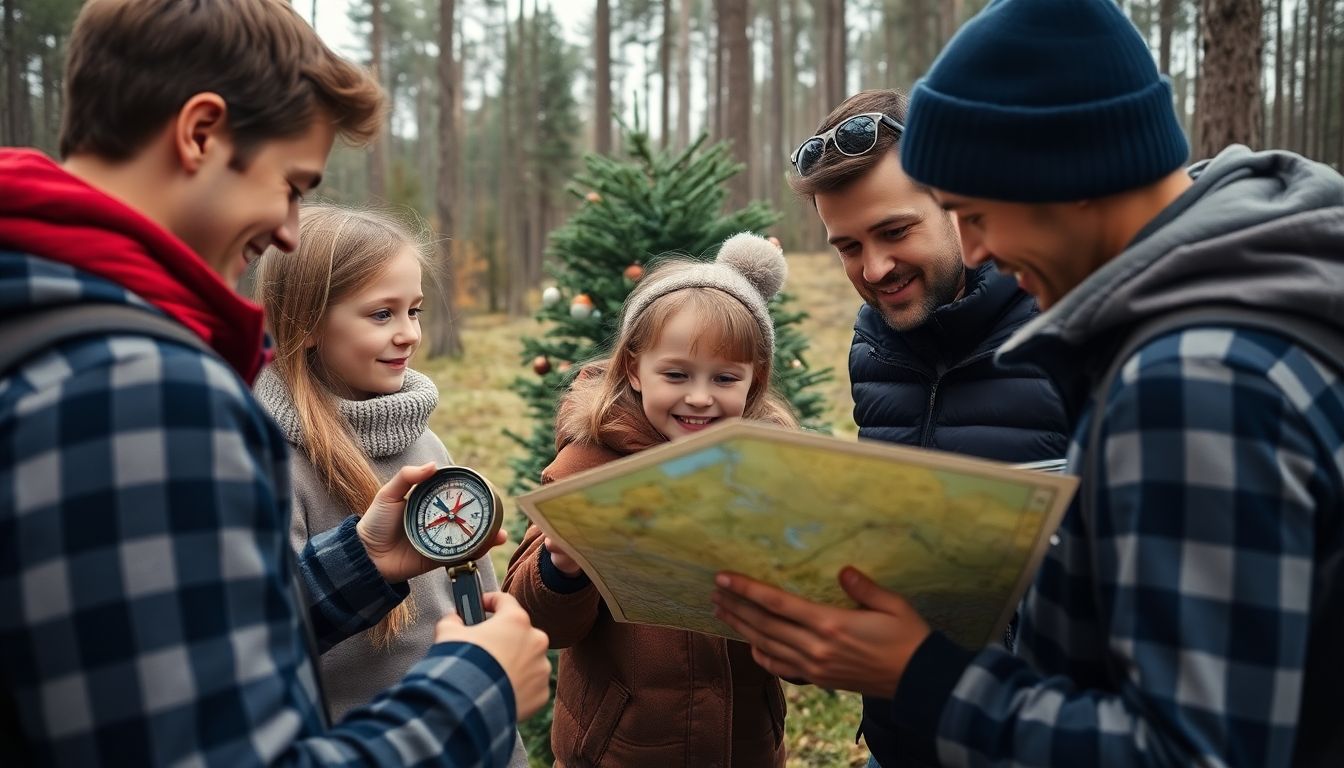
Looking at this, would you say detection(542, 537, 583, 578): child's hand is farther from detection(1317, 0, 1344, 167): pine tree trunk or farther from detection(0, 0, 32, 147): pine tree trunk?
detection(1317, 0, 1344, 167): pine tree trunk

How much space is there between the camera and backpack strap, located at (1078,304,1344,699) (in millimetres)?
1322

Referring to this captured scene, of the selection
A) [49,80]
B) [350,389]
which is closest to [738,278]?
[350,389]

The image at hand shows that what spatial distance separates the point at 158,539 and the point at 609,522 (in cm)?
72

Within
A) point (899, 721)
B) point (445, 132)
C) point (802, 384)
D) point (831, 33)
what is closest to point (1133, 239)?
point (899, 721)

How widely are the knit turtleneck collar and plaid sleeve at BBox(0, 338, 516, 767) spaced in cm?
174

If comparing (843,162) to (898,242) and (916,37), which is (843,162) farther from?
(916,37)

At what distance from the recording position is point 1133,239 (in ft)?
5.06

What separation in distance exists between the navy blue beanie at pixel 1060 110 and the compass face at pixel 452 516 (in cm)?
128

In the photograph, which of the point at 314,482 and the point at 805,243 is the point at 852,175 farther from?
the point at 805,243

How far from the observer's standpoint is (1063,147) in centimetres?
150

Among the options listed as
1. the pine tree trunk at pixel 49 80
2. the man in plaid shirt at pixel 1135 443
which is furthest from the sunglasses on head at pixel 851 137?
the pine tree trunk at pixel 49 80

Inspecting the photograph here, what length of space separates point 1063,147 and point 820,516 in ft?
2.28

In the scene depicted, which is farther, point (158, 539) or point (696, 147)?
point (696, 147)

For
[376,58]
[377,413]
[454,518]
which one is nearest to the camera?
[454,518]
